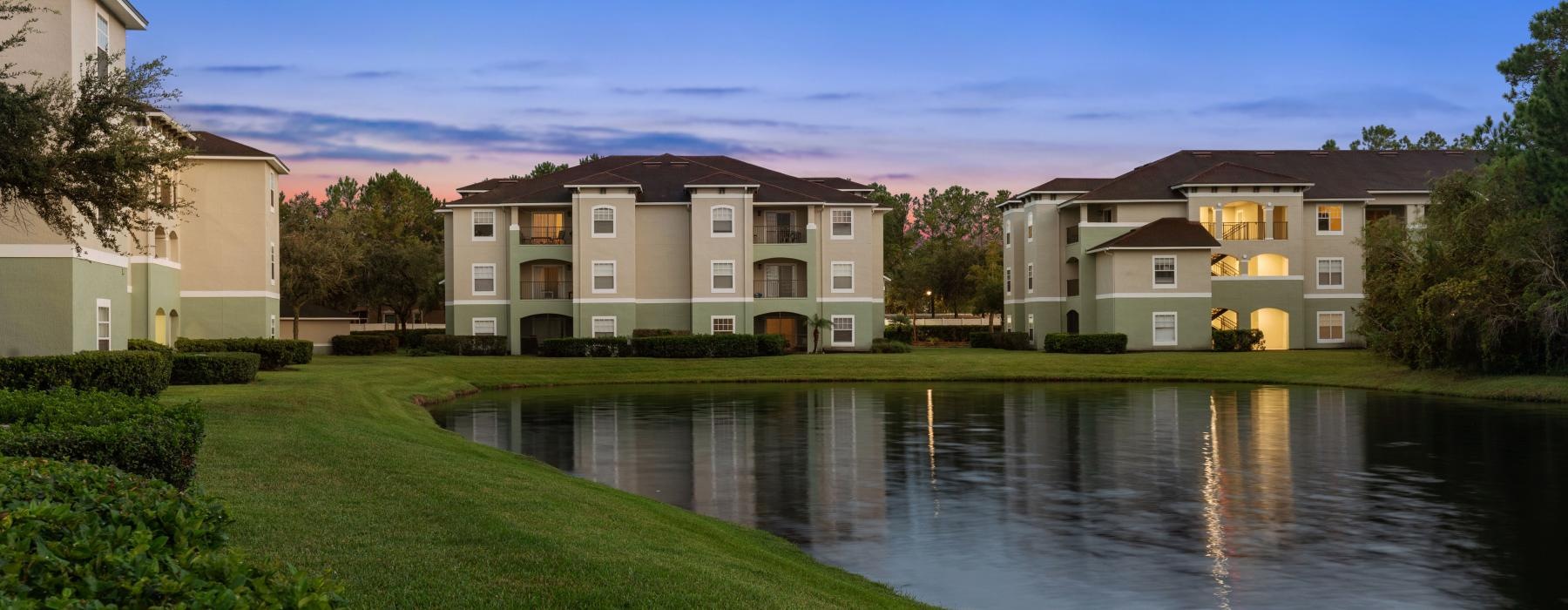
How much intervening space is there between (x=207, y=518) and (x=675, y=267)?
5619cm

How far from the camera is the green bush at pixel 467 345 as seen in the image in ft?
201

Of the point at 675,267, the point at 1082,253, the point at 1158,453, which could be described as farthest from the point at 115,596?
the point at 1082,253

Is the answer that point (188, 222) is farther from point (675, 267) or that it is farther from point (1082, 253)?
point (1082, 253)

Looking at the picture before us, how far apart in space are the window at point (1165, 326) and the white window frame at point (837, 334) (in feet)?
48.2

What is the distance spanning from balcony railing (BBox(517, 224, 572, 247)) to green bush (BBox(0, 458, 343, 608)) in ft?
187

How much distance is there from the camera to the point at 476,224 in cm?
6384

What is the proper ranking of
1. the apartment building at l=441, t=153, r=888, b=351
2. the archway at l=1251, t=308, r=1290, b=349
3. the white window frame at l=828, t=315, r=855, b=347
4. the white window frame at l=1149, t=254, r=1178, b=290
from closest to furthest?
1. the apartment building at l=441, t=153, r=888, b=351
2. the white window frame at l=1149, t=254, r=1178, b=290
3. the white window frame at l=828, t=315, r=855, b=347
4. the archway at l=1251, t=308, r=1290, b=349

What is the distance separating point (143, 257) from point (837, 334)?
32.2 meters

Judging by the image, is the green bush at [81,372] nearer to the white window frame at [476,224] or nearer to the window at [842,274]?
the white window frame at [476,224]

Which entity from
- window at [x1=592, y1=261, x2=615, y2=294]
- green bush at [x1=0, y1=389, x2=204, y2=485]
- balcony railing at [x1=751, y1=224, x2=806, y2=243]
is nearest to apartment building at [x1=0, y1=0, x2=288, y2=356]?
green bush at [x1=0, y1=389, x2=204, y2=485]

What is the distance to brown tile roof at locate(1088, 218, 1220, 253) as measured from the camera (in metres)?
61.9

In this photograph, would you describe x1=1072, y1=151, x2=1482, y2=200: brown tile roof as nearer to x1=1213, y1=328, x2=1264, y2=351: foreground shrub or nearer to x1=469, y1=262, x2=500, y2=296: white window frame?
x1=1213, y1=328, x2=1264, y2=351: foreground shrub

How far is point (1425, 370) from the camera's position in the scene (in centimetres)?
4434

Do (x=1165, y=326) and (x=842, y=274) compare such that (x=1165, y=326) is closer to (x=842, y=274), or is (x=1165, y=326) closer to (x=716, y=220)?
(x=842, y=274)
